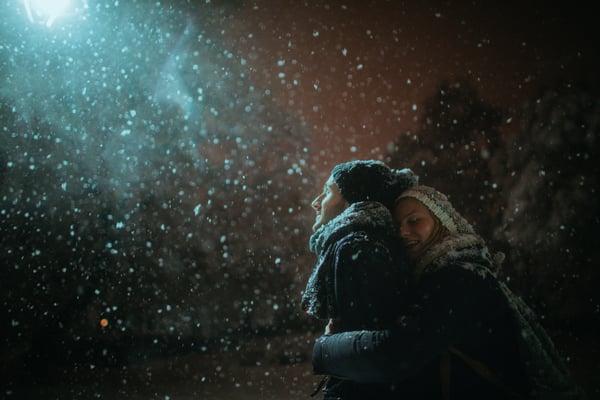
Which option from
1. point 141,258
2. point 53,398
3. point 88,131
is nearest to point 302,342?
point 141,258

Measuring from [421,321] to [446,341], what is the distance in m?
0.11

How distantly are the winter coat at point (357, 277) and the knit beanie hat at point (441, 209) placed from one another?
21cm

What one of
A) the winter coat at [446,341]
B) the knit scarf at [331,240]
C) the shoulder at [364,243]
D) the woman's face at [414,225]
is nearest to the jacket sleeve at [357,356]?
the winter coat at [446,341]

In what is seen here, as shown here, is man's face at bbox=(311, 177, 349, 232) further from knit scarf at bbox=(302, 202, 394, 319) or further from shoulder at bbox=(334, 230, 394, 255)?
shoulder at bbox=(334, 230, 394, 255)

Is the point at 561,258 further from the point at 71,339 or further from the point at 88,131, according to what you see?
the point at 71,339

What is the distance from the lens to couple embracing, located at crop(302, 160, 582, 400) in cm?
124

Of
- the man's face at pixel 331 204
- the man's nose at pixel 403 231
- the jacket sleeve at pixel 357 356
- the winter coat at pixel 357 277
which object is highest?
the man's face at pixel 331 204

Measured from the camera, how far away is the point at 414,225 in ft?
5.34

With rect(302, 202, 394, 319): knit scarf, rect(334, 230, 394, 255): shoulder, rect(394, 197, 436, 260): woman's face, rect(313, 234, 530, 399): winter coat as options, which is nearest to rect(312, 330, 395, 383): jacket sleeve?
rect(313, 234, 530, 399): winter coat

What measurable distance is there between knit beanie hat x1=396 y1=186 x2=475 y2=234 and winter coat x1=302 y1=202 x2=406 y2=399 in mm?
209

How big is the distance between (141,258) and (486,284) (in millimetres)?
14173

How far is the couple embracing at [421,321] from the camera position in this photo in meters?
1.24

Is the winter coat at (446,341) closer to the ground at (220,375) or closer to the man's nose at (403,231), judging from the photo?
the man's nose at (403,231)

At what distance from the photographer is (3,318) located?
11.4 m
